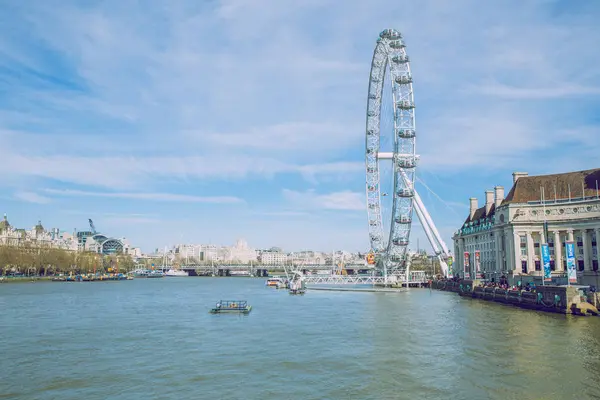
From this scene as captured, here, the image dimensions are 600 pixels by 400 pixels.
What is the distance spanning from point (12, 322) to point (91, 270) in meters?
114

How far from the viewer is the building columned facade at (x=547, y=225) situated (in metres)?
58.5

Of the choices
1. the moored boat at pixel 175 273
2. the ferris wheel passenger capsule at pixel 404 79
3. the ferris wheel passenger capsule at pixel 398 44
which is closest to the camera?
the ferris wheel passenger capsule at pixel 398 44

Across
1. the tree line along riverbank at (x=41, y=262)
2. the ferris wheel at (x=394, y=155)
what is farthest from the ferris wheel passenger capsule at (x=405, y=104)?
the tree line along riverbank at (x=41, y=262)

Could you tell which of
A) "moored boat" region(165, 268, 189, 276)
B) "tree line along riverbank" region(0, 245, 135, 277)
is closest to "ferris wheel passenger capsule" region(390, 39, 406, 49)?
"tree line along riverbank" region(0, 245, 135, 277)

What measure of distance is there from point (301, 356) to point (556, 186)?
5147cm

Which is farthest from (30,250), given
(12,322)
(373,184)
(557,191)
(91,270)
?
(557,191)

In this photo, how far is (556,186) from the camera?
6525 centimetres

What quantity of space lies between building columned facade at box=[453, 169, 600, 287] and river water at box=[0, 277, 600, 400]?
63.7ft

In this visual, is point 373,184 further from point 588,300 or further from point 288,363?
point 288,363

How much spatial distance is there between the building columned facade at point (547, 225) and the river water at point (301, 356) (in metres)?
19.4

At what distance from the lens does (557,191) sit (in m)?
65.1

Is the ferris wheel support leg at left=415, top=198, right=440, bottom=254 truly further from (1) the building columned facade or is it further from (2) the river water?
(2) the river water

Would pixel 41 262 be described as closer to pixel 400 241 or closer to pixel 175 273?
pixel 175 273

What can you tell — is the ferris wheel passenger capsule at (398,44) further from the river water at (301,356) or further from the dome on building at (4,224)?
the dome on building at (4,224)
